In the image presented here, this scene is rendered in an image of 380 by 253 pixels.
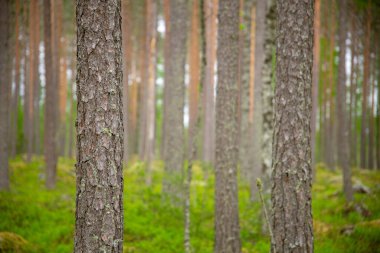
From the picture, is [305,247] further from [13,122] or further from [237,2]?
[13,122]

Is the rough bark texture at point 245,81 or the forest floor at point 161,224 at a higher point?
the rough bark texture at point 245,81

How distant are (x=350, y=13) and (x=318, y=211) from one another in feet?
47.7

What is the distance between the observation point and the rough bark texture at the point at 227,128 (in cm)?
522

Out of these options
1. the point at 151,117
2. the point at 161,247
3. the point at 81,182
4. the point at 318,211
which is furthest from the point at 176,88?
the point at 81,182

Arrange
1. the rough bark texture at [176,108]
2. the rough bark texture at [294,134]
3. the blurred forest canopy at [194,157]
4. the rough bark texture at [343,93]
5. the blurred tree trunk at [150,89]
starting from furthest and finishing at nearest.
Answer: the blurred tree trunk at [150,89] → the rough bark texture at [343,93] → the rough bark texture at [176,108] → the blurred forest canopy at [194,157] → the rough bark texture at [294,134]

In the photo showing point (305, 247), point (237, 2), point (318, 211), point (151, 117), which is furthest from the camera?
point (151, 117)

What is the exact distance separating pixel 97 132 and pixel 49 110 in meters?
9.08

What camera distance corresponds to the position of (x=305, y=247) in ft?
11.3

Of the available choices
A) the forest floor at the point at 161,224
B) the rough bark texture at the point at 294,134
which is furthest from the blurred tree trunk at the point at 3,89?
the rough bark texture at the point at 294,134

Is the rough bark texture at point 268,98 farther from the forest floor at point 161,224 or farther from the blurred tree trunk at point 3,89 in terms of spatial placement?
the blurred tree trunk at point 3,89

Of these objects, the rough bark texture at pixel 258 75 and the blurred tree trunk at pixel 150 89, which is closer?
the rough bark texture at pixel 258 75

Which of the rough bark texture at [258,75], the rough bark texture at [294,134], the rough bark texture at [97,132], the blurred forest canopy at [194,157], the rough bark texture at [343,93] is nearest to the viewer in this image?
the rough bark texture at [97,132]

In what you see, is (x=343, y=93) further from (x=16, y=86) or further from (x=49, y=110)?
(x=16, y=86)

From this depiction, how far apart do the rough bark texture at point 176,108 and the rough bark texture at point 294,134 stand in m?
5.76
